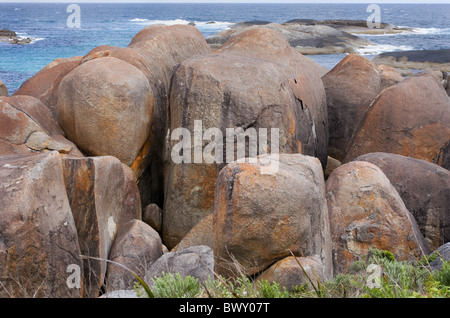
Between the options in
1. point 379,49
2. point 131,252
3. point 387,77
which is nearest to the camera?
point 131,252

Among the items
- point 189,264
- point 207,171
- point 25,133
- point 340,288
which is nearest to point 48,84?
point 25,133

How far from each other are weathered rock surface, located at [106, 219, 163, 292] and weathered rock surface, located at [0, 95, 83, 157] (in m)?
1.71

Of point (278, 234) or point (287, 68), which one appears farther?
point (287, 68)

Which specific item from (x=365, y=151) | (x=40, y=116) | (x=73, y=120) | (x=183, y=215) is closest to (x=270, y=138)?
(x=183, y=215)

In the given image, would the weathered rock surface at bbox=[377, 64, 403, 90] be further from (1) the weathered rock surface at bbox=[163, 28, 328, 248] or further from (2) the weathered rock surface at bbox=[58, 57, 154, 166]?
(2) the weathered rock surface at bbox=[58, 57, 154, 166]

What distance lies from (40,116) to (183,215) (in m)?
2.65

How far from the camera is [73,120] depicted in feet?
25.4

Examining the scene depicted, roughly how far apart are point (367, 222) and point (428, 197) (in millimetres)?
1380

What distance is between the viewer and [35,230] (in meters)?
5.20

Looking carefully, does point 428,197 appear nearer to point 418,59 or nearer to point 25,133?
point 25,133

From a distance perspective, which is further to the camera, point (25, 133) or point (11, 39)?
point (11, 39)
